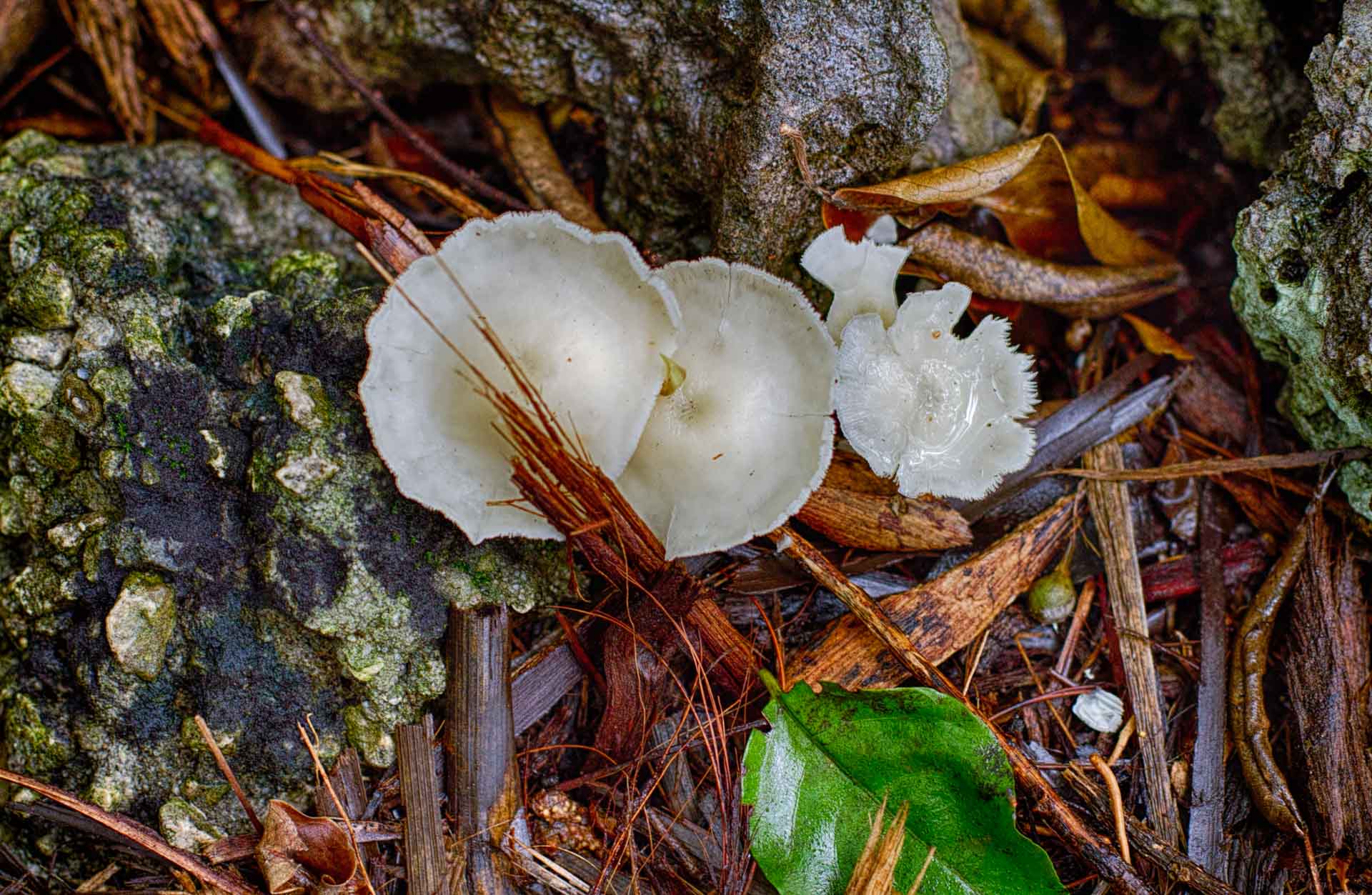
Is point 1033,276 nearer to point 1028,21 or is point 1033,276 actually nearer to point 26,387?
point 1028,21

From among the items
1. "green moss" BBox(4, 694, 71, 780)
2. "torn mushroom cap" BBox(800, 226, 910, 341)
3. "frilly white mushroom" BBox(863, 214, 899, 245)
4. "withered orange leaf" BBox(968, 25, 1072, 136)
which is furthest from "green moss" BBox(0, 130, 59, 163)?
"withered orange leaf" BBox(968, 25, 1072, 136)

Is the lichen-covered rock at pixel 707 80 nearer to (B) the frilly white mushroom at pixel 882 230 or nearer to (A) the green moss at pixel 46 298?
(B) the frilly white mushroom at pixel 882 230

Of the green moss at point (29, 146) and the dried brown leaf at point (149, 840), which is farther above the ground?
the green moss at point (29, 146)

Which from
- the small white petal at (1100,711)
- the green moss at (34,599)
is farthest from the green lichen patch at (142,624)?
the small white petal at (1100,711)

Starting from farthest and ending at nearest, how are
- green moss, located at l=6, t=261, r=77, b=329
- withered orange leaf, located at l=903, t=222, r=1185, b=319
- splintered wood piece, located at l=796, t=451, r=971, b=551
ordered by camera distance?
1. withered orange leaf, located at l=903, t=222, r=1185, b=319
2. splintered wood piece, located at l=796, t=451, r=971, b=551
3. green moss, located at l=6, t=261, r=77, b=329

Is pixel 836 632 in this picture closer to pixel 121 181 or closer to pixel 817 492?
pixel 817 492

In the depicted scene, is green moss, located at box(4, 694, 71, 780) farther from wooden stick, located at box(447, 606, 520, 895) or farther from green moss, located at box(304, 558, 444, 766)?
wooden stick, located at box(447, 606, 520, 895)

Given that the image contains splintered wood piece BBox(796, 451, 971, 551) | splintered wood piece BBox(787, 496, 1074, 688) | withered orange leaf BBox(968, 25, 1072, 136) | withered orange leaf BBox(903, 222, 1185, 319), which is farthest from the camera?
withered orange leaf BBox(968, 25, 1072, 136)
